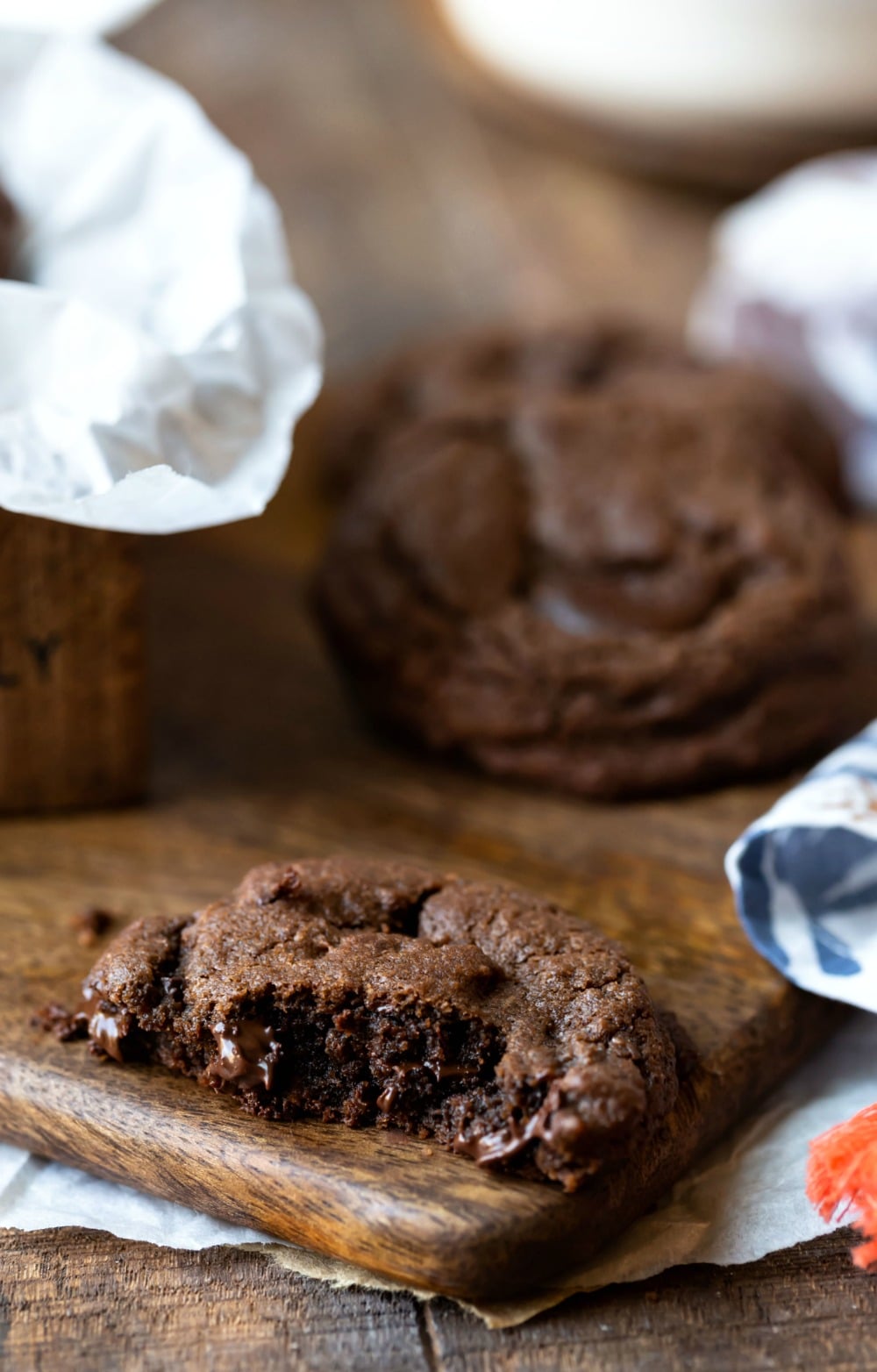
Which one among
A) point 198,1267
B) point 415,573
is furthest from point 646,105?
point 198,1267

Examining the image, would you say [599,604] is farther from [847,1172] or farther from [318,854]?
[847,1172]

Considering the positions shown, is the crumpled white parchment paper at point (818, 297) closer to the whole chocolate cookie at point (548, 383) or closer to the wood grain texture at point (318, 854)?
the whole chocolate cookie at point (548, 383)

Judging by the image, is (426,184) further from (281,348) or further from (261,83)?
(281,348)

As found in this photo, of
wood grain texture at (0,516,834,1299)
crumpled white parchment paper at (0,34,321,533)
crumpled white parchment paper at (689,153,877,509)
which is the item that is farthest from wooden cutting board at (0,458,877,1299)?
crumpled white parchment paper at (689,153,877,509)

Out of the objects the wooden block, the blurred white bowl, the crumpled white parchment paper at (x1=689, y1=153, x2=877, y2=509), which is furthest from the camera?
the blurred white bowl

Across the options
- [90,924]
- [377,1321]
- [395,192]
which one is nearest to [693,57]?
[395,192]

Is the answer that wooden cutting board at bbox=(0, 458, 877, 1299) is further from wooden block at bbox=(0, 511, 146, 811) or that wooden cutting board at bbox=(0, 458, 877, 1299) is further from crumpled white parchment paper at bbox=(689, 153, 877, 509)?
crumpled white parchment paper at bbox=(689, 153, 877, 509)

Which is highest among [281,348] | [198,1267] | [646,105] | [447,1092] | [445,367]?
[646,105]
